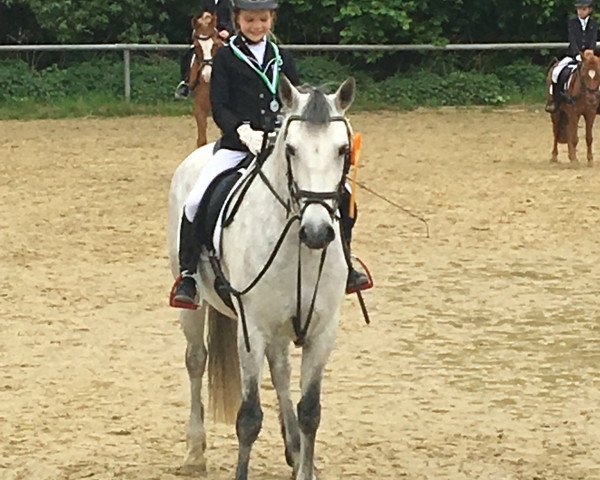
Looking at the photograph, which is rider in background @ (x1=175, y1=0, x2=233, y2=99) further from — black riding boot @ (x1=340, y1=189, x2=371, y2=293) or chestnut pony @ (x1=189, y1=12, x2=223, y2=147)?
black riding boot @ (x1=340, y1=189, x2=371, y2=293)

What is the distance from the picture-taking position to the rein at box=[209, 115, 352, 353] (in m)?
5.68

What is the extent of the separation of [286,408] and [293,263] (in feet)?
3.01

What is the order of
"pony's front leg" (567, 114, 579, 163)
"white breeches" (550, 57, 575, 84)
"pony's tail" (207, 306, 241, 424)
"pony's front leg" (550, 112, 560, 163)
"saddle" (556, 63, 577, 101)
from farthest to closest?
1. "white breeches" (550, 57, 575, 84)
2. "saddle" (556, 63, 577, 101)
3. "pony's front leg" (550, 112, 560, 163)
4. "pony's front leg" (567, 114, 579, 163)
5. "pony's tail" (207, 306, 241, 424)

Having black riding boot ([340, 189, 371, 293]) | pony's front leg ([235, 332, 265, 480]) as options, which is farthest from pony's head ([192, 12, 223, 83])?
pony's front leg ([235, 332, 265, 480])

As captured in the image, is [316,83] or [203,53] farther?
[316,83]

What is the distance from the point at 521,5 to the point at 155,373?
21998 millimetres

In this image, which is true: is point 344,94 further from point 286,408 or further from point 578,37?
point 578,37

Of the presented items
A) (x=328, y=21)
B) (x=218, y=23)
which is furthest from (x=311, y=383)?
(x=328, y=21)

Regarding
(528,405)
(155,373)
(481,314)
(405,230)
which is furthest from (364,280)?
(405,230)

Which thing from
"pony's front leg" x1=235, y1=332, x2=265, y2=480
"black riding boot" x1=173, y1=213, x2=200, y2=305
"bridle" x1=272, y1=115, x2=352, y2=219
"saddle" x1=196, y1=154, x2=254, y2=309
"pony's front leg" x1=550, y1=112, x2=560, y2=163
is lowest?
"pony's front leg" x1=550, y1=112, x2=560, y2=163

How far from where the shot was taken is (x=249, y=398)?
6266mm

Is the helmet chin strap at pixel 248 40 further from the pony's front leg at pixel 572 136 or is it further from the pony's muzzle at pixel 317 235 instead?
the pony's front leg at pixel 572 136

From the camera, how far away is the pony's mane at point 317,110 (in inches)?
227

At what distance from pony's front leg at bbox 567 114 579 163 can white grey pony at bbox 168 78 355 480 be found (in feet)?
42.1
